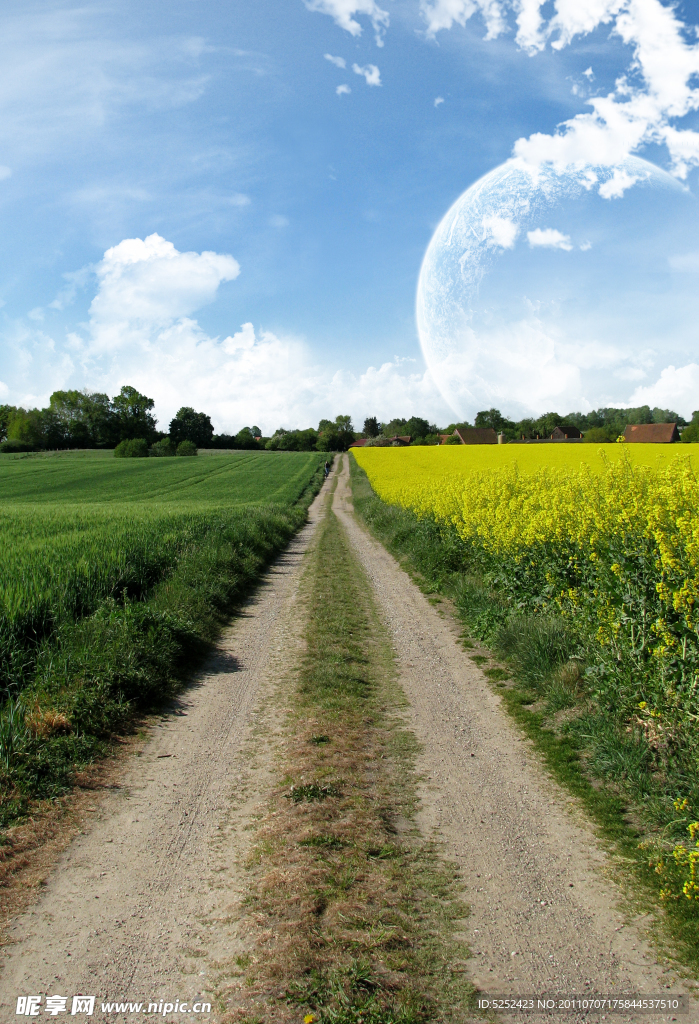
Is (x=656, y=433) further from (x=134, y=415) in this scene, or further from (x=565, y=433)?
(x=134, y=415)

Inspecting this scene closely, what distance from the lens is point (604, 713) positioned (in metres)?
5.73

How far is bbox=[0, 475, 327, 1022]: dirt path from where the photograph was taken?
3152 mm

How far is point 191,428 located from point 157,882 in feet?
441

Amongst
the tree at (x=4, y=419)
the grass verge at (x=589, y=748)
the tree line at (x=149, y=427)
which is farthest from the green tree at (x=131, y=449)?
the grass verge at (x=589, y=748)

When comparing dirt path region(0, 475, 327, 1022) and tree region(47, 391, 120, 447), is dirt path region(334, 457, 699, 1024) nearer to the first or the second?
dirt path region(0, 475, 327, 1022)

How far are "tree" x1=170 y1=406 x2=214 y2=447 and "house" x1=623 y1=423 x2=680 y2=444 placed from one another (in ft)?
317

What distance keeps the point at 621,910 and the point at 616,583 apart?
3830 millimetres

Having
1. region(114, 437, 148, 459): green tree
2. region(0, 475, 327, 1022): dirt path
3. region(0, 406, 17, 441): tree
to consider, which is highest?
region(0, 406, 17, 441): tree

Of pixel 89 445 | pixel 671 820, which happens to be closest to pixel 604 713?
pixel 671 820

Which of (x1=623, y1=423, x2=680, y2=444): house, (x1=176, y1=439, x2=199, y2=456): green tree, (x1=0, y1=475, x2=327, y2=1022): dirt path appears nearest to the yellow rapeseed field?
(x1=0, y1=475, x2=327, y2=1022): dirt path

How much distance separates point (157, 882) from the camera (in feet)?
13.0

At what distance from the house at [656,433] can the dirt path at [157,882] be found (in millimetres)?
49091

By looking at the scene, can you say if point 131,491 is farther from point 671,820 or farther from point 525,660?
point 671,820

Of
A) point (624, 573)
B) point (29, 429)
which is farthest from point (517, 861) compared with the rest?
point (29, 429)
